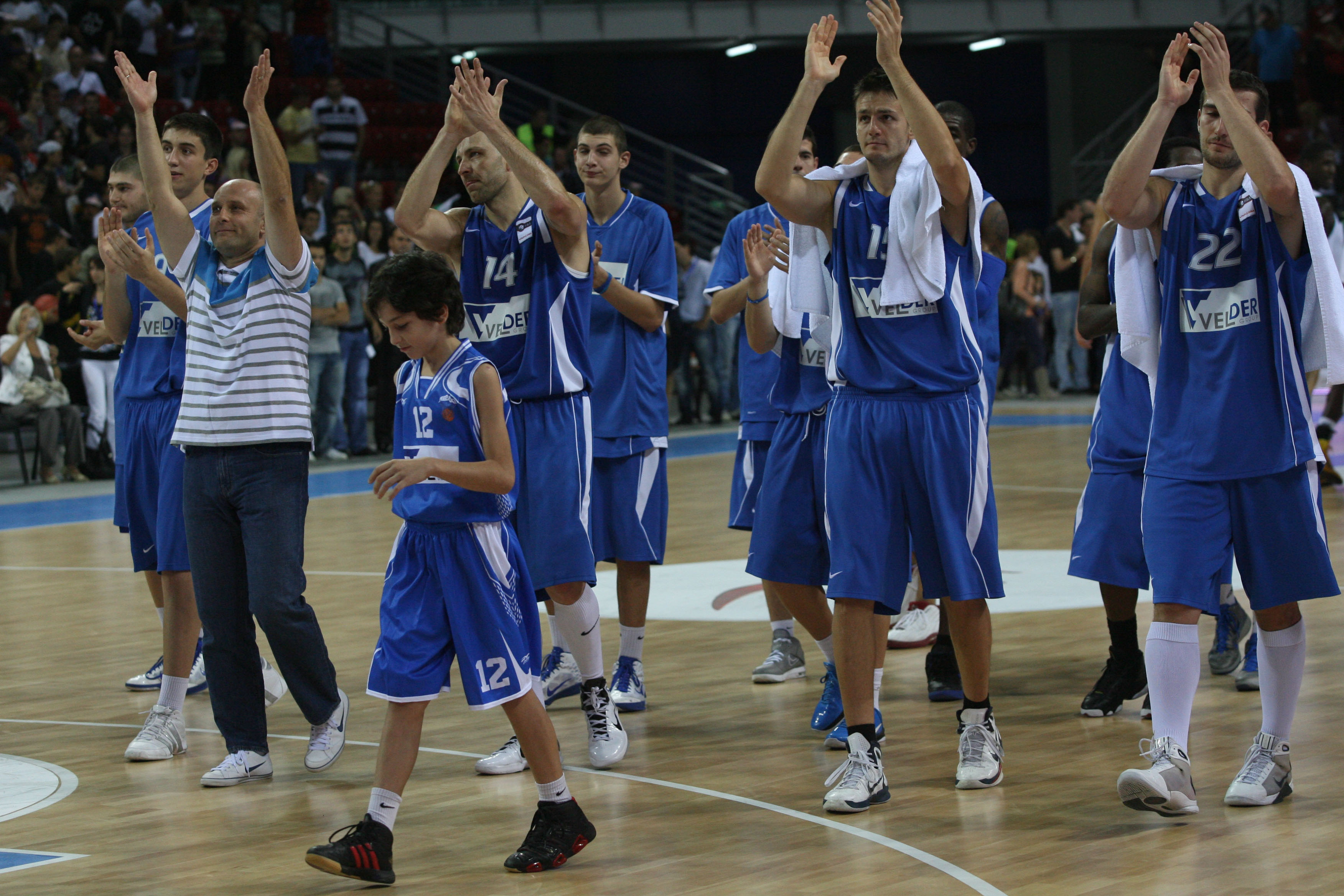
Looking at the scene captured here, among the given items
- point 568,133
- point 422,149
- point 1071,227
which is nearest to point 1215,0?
point 1071,227

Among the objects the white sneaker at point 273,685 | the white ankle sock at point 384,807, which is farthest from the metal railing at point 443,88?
the white ankle sock at point 384,807

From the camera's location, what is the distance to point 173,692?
18.5 feet

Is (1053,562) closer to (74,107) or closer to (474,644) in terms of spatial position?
(474,644)

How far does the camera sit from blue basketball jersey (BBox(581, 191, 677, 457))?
6254 mm

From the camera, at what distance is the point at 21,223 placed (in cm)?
1548

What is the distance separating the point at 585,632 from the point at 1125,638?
6.41 ft

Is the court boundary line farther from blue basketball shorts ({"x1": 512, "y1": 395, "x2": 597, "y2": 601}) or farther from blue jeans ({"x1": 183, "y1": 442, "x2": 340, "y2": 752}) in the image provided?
blue basketball shorts ({"x1": 512, "y1": 395, "x2": 597, "y2": 601})

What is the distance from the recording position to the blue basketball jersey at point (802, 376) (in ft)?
19.5

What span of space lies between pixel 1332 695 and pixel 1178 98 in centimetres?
254

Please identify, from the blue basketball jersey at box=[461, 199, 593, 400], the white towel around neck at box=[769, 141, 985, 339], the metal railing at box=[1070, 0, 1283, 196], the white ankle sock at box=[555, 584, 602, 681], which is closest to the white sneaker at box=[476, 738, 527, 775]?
the white ankle sock at box=[555, 584, 602, 681]

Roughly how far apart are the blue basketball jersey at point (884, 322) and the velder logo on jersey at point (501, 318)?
109cm

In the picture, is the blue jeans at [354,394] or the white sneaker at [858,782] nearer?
the white sneaker at [858,782]

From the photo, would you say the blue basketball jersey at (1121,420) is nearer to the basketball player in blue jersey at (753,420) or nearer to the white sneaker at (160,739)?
the basketball player in blue jersey at (753,420)

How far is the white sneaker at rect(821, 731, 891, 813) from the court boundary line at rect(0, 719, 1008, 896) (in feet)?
0.23
